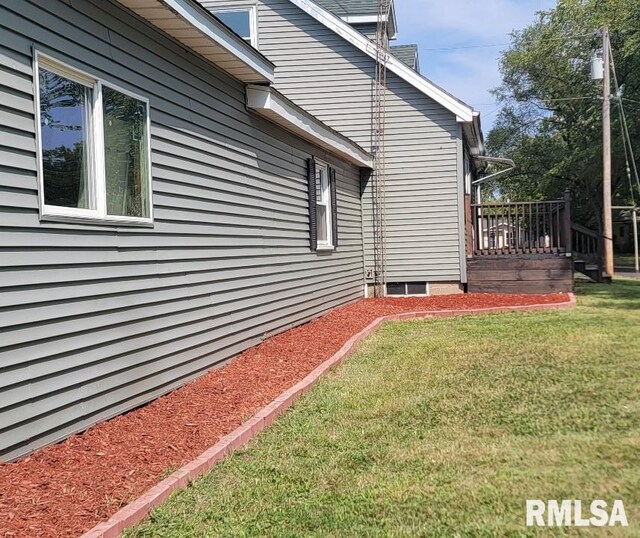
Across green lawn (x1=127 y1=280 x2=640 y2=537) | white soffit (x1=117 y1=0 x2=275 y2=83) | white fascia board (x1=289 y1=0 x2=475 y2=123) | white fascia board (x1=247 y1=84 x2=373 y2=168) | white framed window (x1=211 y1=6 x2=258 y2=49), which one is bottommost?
green lawn (x1=127 y1=280 x2=640 y2=537)

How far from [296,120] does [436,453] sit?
5.66 metres

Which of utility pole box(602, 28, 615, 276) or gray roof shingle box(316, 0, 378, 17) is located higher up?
gray roof shingle box(316, 0, 378, 17)

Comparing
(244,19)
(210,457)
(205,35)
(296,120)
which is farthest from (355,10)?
(210,457)

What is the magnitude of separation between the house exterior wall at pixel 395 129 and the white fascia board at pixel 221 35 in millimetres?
6073

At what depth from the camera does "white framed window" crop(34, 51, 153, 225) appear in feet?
13.3

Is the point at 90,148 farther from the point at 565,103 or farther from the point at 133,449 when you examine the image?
the point at 565,103

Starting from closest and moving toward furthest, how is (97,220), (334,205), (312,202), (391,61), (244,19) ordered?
(97,220)
(312,202)
(334,205)
(391,61)
(244,19)

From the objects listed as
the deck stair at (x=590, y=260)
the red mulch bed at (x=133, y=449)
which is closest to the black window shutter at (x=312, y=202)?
the red mulch bed at (x=133, y=449)

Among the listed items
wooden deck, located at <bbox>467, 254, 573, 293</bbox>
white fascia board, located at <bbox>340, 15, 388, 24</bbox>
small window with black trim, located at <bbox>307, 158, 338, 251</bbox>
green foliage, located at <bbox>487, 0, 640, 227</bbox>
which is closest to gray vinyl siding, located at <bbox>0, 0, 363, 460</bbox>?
small window with black trim, located at <bbox>307, 158, 338, 251</bbox>

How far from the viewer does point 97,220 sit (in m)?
4.41

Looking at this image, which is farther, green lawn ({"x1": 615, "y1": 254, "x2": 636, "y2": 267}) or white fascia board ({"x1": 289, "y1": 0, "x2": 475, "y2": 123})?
green lawn ({"x1": 615, "y1": 254, "x2": 636, "y2": 267})

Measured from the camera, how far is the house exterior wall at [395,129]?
12773 mm

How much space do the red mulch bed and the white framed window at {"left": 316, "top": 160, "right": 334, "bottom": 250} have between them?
3773 millimetres

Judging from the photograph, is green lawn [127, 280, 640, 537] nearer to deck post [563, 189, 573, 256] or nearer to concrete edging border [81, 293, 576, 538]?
concrete edging border [81, 293, 576, 538]
